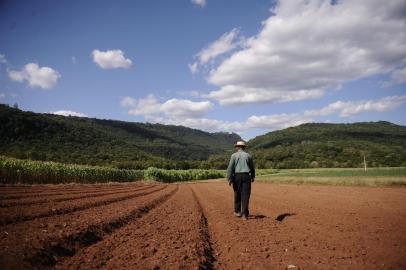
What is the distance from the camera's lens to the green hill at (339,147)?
278ft

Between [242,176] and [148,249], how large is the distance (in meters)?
4.90

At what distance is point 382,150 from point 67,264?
3719 inches

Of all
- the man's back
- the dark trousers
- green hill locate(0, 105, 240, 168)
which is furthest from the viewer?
green hill locate(0, 105, 240, 168)

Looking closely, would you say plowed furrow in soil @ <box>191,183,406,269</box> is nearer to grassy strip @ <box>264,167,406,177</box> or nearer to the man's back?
the man's back

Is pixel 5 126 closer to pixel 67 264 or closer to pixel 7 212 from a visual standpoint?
pixel 7 212

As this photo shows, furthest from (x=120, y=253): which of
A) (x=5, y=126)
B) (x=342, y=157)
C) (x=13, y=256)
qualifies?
(x=342, y=157)

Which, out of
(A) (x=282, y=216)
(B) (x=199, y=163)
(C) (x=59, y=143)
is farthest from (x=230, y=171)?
(B) (x=199, y=163)

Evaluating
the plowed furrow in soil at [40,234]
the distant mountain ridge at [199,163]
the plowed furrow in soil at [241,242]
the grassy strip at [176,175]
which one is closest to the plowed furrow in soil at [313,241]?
the plowed furrow in soil at [241,242]

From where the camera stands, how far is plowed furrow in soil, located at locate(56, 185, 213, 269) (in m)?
5.64

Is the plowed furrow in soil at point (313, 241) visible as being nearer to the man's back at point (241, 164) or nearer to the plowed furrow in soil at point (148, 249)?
the plowed furrow in soil at point (148, 249)

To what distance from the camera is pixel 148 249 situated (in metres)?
6.73

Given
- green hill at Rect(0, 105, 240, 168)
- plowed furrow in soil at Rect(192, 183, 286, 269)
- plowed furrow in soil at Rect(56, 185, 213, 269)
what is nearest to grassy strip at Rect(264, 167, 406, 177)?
plowed furrow in soil at Rect(192, 183, 286, 269)

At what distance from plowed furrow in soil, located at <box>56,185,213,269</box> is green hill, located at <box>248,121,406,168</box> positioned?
77.1 m

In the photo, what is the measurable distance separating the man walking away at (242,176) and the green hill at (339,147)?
74090mm
